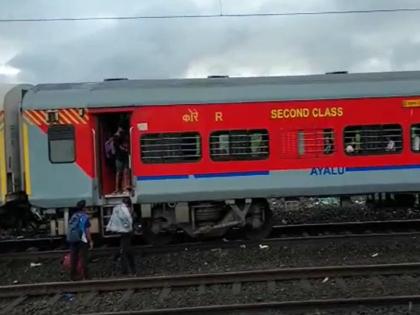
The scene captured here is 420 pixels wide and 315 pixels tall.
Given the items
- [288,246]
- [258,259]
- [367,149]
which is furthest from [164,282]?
[367,149]

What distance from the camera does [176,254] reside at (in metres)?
12.5

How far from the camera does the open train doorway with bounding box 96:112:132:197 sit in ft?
43.5

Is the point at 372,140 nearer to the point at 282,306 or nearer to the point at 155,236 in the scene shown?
the point at 155,236

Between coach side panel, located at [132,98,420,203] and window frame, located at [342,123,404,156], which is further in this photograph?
window frame, located at [342,123,404,156]

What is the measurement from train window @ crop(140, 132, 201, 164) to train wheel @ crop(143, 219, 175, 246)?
1.38 meters

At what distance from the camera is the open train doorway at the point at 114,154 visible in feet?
43.5

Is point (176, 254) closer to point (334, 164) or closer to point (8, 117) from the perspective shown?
point (334, 164)

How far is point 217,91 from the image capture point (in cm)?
1308

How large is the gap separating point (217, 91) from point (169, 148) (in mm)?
1557

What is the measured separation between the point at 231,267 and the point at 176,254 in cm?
155

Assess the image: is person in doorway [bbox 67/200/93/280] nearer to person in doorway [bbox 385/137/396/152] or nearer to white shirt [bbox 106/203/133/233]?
white shirt [bbox 106/203/133/233]

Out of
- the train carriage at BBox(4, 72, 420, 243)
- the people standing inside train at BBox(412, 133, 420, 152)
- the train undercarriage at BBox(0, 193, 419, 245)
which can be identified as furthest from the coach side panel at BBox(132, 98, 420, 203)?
the train undercarriage at BBox(0, 193, 419, 245)

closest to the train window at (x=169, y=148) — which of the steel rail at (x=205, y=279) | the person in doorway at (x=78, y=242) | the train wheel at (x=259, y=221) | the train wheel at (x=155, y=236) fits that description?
the train wheel at (x=155, y=236)

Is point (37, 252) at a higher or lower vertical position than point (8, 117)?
lower
